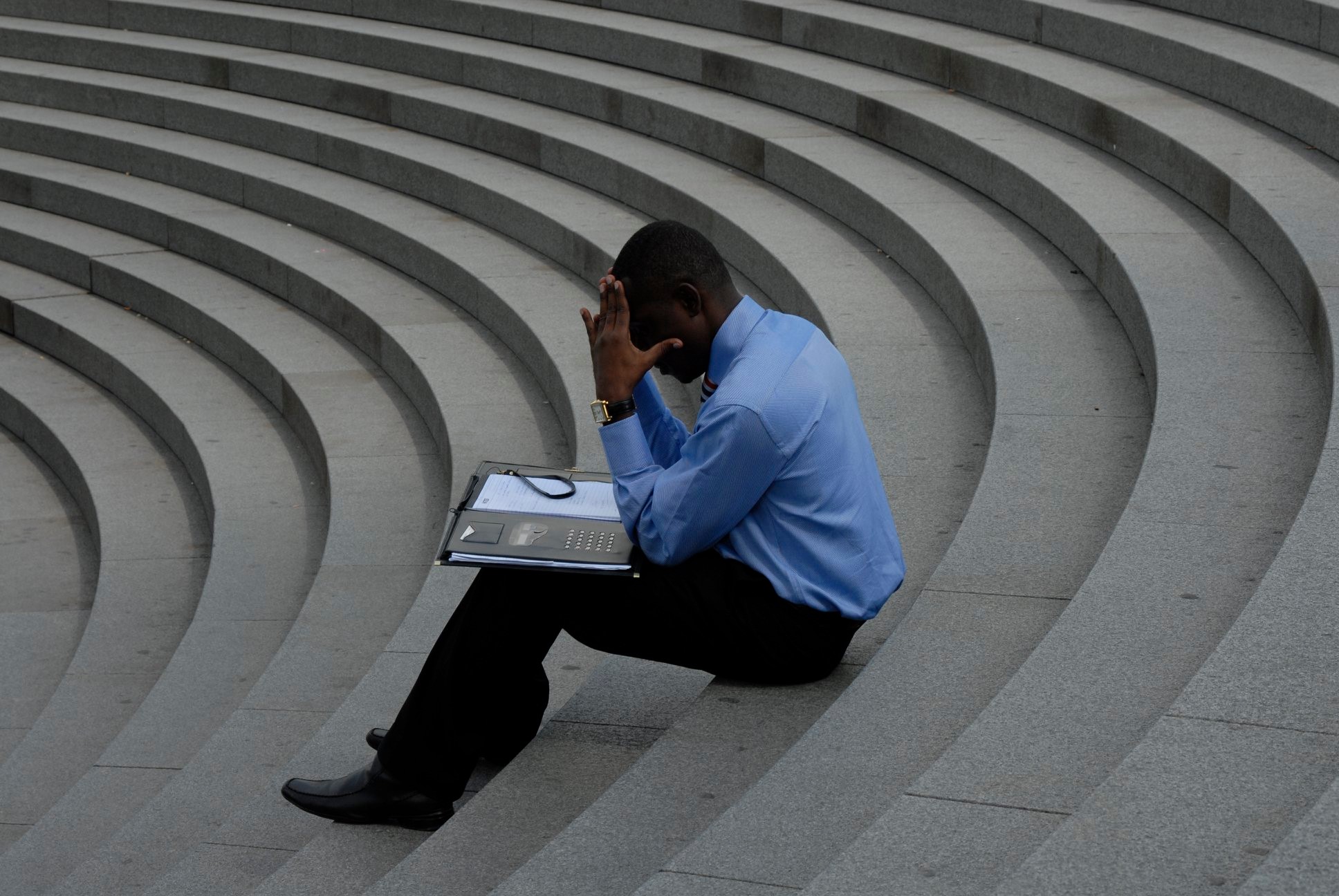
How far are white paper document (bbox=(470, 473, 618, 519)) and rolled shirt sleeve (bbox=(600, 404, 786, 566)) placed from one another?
0.21 metres

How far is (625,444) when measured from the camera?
364 cm

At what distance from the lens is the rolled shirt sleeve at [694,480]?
3488 mm

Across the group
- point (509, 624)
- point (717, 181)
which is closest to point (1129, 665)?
point (509, 624)

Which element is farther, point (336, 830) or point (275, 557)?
point (275, 557)

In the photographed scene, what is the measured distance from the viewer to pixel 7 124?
37.8ft

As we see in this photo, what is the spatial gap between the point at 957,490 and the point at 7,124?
8643mm

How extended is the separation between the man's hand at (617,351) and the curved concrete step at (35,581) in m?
2.75

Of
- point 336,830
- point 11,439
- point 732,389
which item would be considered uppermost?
point 732,389

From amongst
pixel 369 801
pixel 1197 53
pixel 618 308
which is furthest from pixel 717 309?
pixel 1197 53

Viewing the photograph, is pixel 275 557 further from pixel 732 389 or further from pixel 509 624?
pixel 732 389

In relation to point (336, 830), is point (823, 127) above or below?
above

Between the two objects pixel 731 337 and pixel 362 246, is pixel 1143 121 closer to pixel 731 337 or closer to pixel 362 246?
pixel 731 337

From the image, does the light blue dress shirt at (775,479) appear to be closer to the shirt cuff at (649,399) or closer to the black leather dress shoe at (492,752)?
the shirt cuff at (649,399)

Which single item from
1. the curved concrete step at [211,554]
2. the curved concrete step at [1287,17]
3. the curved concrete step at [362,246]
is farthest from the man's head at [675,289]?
the curved concrete step at [1287,17]
